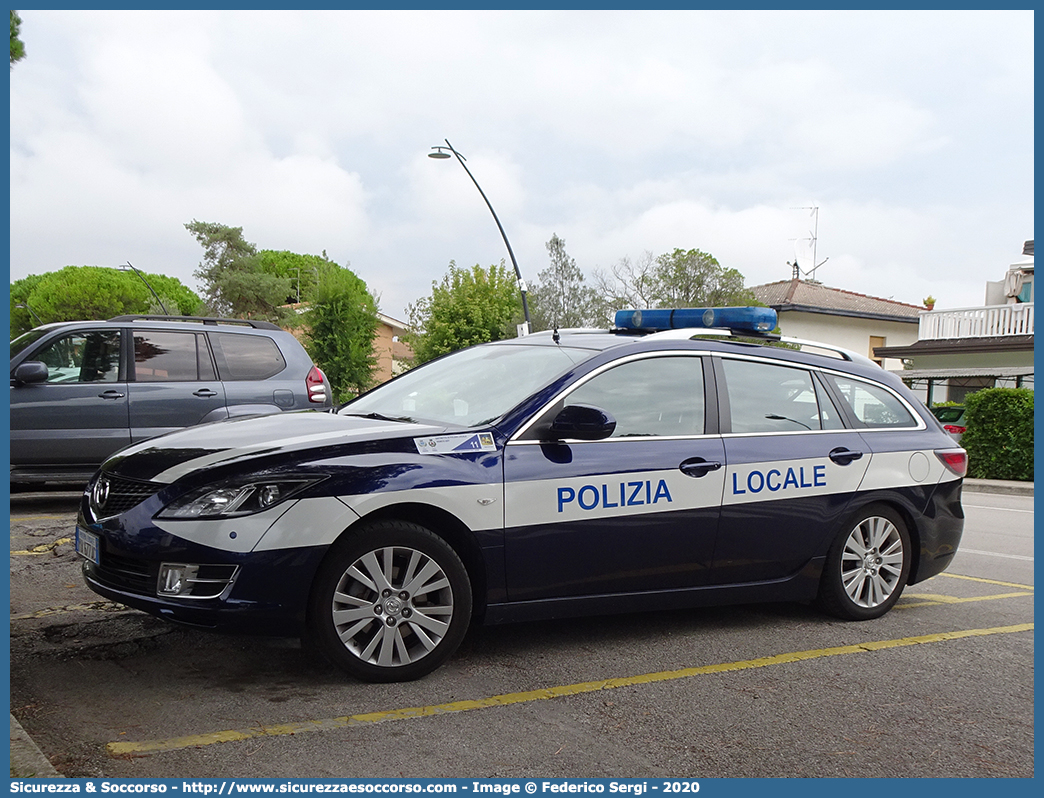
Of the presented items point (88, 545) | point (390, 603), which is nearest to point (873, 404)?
point (390, 603)

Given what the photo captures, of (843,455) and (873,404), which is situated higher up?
(873,404)

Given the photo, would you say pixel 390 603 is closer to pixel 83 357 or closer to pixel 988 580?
pixel 988 580

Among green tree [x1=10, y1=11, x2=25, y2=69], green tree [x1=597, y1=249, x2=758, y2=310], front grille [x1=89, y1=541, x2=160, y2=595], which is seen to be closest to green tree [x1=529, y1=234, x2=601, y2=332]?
green tree [x1=597, y1=249, x2=758, y2=310]

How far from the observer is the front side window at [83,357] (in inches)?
359

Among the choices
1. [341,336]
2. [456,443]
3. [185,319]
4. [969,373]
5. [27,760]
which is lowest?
[27,760]

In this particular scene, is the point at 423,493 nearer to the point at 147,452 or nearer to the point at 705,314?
the point at 147,452

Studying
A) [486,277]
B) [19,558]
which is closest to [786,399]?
[19,558]

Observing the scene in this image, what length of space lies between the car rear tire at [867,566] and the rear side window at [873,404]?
549 millimetres

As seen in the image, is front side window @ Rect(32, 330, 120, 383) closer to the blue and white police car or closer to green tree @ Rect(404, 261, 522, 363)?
the blue and white police car

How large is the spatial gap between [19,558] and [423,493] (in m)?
3.94

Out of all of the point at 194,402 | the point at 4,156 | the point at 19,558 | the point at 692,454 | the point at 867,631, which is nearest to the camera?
the point at 4,156

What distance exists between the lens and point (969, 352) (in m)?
28.4

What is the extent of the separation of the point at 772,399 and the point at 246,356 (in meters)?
6.06

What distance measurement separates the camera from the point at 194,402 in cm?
952
